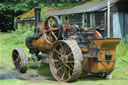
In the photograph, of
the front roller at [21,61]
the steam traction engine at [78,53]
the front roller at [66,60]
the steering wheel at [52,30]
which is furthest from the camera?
the front roller at [21,61]

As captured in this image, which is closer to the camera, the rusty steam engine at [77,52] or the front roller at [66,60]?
the front roller at [66,60]

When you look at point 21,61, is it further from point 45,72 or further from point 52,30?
point 52,30

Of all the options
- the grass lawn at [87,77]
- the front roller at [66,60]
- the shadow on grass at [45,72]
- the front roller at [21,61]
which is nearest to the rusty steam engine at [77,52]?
the front roller at [66,60]

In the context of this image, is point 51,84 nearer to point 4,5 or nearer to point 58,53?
point 58,53

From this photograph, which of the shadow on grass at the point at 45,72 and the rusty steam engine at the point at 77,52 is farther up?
the rusty steam engine at the point at 77,52

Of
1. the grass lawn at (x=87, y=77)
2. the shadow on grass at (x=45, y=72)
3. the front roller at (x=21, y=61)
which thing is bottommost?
the shadow on grass at (x=45, y=72)

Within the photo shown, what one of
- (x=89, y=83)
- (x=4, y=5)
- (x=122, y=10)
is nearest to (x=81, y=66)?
(x=89, y=83)

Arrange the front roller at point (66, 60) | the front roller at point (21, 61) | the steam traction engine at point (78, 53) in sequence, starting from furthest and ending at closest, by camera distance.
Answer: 1. the front roller at point (21, 61)
2. the steam traction engine at point (78, 53)
3. the front roller at point (66, 60)

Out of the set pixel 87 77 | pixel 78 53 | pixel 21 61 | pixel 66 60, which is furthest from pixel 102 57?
pixel 21 61

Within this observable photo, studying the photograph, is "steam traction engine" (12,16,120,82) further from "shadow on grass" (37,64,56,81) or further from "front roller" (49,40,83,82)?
"shadow on grass" (37,64,56,81)

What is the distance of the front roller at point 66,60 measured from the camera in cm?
673

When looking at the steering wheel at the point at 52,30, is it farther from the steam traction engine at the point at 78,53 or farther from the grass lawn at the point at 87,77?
the grass lawn at the point at 87,77

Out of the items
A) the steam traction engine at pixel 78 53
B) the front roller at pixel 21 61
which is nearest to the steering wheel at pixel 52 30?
the steam traction engine at pixel 78 53

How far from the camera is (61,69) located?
24.9 ft
